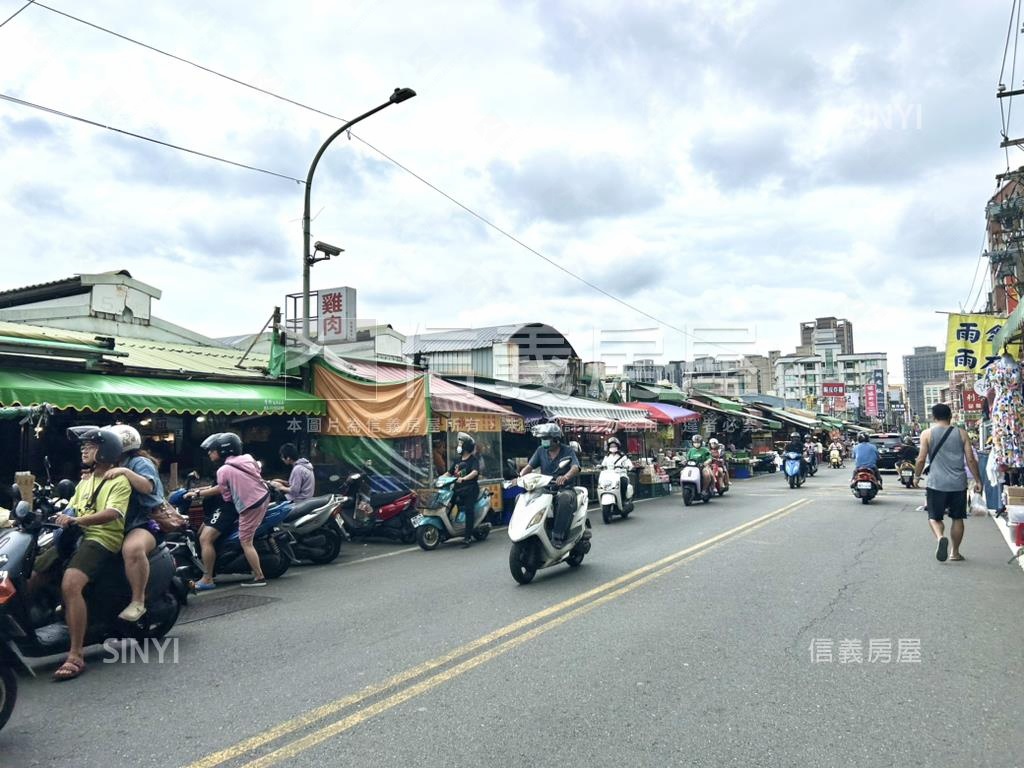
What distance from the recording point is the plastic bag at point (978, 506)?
1347cm

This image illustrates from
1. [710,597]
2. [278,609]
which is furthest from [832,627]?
[278,609]

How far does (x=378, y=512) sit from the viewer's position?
11281mm

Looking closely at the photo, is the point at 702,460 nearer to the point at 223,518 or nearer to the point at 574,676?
the point at 223,518

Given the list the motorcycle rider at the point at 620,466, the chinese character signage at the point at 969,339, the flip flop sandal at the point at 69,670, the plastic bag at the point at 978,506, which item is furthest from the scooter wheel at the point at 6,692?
the chinese character signage at the point at 969,339

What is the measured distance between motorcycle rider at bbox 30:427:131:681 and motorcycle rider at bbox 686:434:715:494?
14143 millimetres

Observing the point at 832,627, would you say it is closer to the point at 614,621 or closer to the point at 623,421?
the point at 614,621

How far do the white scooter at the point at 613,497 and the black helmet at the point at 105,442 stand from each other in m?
10.1

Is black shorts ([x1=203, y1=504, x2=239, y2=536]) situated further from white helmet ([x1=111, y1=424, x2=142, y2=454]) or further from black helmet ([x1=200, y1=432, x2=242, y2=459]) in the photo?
white helmet ([x1=111, y1=424, x2=142, y2=454])

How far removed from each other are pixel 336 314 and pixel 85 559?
1120 cm

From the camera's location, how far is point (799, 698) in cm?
421

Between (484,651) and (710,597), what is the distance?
2.70 metres

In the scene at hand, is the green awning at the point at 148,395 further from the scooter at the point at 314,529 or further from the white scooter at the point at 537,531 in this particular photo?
the white scooter at the point at 537,531

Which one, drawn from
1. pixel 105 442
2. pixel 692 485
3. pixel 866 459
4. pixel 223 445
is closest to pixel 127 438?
pixel 105 442

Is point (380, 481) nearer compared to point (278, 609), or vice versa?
point (278, 609)
